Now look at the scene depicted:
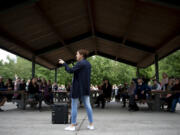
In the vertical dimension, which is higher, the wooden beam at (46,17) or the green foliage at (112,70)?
the green foliage at (112,70)

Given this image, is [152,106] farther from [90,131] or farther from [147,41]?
[90,131]

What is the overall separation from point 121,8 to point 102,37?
19.3 ft

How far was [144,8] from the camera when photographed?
408 inches

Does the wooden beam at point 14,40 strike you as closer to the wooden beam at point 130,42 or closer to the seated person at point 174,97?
the wooden beam at point 130,42

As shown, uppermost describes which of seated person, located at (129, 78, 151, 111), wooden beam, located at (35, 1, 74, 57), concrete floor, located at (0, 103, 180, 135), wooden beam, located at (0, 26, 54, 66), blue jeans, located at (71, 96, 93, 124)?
wooden beam, located at (35, 1, 74, 57)

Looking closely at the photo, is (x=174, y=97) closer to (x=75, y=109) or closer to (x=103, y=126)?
(x=103, y=126)

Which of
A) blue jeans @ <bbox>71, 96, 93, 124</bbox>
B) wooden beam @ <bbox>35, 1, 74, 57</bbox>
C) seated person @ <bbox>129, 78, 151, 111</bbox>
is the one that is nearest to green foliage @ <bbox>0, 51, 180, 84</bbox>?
wooden beam @ <bbox>35, 1, 74, 57</bbox>

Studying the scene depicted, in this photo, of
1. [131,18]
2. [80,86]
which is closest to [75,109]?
[80,86]

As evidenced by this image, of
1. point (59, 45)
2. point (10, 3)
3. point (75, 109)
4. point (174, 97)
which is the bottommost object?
A: point (75, 109)

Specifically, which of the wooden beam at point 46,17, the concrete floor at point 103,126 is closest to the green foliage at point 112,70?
the wooden beam at point 46,17

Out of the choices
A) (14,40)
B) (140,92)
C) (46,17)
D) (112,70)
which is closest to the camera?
(46,17)

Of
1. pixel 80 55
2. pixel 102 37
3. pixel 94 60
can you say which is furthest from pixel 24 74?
pixel 80 55

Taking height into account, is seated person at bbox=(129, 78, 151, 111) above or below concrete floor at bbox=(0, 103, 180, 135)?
above

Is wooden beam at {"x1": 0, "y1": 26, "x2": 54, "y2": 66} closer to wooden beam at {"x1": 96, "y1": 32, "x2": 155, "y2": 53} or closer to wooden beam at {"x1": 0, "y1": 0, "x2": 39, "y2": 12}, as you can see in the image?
wooden beam at {"x1": 0, "y1": 0, "x2": 39, "y2": 12}
